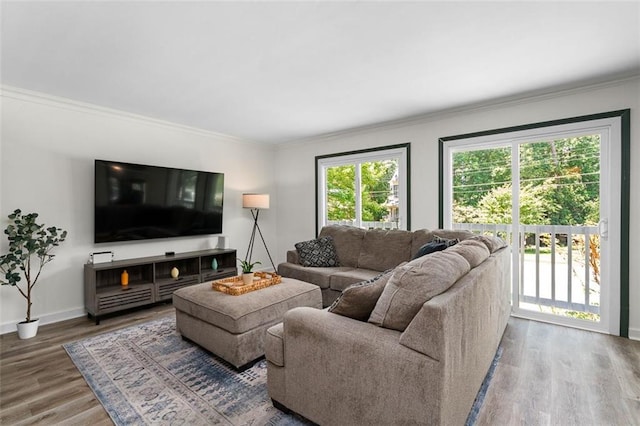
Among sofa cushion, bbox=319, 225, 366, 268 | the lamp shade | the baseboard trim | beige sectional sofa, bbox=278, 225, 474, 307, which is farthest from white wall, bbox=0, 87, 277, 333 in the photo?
sofa cushion, bbox=319, 225, 366, 268

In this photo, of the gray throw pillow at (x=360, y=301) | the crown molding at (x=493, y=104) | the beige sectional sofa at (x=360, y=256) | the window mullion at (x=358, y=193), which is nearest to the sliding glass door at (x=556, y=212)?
the crown molding at (x=493, y=104)

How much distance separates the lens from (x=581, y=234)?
316 cm

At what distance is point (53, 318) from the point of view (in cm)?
333

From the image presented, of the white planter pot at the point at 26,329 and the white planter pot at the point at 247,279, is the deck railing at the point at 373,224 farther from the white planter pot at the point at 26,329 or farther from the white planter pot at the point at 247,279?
the white planter pot at the point at 26,329

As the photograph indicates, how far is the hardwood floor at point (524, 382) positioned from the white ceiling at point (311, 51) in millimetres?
2458

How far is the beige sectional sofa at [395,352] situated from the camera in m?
1.26

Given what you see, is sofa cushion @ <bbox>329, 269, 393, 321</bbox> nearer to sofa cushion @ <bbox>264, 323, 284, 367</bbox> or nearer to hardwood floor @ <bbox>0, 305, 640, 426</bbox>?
sofa cushion @ <bbox>264, 323, 284, 367</bbox>

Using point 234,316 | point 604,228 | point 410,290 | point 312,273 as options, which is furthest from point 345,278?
point 604,228

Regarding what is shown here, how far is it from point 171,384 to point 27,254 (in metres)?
2.18

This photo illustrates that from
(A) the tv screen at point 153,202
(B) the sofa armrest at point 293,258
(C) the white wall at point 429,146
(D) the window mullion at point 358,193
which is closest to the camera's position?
(C) the white wall at point 429,146

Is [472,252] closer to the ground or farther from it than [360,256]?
farther from it

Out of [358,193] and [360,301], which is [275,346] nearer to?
[360,301]

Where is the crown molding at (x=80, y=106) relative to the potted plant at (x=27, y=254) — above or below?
above

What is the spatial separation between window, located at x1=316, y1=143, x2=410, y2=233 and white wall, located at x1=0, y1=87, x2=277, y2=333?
2.30 m
